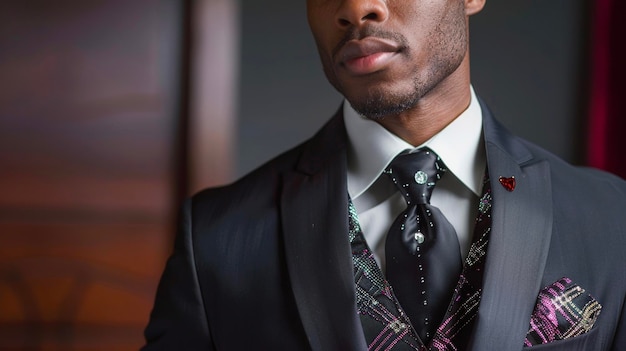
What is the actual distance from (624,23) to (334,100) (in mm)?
779

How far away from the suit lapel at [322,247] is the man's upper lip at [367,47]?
0.17 meters

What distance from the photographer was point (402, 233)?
131 centimetres

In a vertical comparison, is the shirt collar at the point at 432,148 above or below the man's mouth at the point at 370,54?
below

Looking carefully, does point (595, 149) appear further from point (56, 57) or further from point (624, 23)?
point (56, 57)

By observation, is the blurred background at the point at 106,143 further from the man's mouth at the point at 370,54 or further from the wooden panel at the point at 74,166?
the man's mouth at the point at 370,54

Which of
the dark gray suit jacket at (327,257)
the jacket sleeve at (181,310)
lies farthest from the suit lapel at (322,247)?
the jacket sleeve at (181,310)

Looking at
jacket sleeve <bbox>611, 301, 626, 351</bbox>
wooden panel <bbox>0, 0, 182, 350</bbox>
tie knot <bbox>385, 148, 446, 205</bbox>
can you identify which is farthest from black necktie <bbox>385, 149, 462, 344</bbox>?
wooden panel <bbox>0, 0, 182, 350</bbox>

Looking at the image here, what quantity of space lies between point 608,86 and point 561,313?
1457 millimetres

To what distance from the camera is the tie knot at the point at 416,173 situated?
134 centimetres

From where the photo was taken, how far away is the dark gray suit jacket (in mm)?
1275

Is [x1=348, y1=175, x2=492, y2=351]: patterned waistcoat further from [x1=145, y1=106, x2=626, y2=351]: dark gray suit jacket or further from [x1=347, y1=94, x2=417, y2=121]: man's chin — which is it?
[x1=347, y1=94, x2=417, y2=121]: man's chin

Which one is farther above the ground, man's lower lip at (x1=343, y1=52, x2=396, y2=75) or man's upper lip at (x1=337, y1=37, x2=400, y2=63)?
man's upper lip at (x1=337, y1=37, x2=400, y2=63)

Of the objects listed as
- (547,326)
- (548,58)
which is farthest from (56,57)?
(547,326)

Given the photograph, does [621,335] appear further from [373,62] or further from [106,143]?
[106,143]
